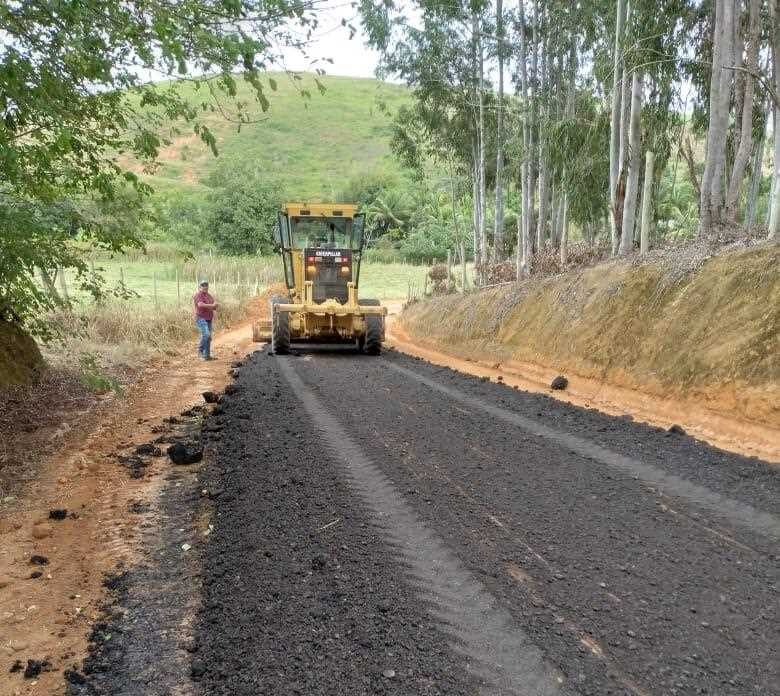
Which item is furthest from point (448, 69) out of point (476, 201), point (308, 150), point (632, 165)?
point (308, 150)

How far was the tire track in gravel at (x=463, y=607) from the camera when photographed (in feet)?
7.85

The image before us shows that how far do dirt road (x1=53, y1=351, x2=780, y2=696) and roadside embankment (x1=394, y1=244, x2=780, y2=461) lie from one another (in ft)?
5.04

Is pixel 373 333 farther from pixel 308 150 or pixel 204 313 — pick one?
pixel 308 150

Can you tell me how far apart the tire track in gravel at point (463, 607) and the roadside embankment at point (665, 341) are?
153 inches

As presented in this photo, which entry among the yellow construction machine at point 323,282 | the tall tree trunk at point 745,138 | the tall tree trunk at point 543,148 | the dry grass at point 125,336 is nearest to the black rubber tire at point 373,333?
the yellow construction machine at point 323,282

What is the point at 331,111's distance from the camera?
113 metres

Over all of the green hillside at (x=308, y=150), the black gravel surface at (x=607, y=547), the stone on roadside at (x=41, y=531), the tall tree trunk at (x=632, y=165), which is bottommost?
the stone on roadside at (x=41, y=531)

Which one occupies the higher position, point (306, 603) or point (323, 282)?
point (323, 282)

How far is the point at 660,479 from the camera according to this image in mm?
4734

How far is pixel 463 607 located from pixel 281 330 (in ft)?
34.6

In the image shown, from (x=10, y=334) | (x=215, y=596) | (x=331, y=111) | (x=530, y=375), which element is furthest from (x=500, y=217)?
(x=331, y=111)

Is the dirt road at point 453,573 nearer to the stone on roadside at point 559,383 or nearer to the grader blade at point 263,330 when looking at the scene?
the stone on roadside at point 559,383

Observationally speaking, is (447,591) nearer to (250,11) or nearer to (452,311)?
(250,11)

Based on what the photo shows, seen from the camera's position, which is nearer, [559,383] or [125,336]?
[559,383]
